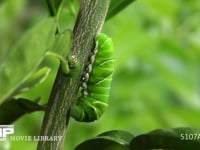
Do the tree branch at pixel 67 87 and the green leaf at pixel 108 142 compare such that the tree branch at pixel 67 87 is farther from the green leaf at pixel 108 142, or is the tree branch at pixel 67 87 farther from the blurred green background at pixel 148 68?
the blurred green background at pixel 148 68

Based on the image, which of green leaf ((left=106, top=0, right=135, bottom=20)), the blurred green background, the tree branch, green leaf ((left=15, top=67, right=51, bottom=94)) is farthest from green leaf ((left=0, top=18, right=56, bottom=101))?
the blurred green background

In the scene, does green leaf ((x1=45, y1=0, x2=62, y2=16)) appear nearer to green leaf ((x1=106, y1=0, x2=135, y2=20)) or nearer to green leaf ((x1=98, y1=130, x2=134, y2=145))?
green leaf ((x1=106, y1=0, x2=135, y2=20))

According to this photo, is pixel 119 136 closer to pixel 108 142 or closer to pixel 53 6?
pixel 108 142

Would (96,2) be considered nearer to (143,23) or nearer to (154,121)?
(154,121)

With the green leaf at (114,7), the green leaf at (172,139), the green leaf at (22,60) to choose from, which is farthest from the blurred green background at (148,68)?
the green leaf at (22,60)

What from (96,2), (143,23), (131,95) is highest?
(143,23)

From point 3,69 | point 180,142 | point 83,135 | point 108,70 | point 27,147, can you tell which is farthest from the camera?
point 83,135

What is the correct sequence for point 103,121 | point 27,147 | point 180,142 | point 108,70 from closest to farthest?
point 180,142, point 108,70, point 27,147, point 103,121

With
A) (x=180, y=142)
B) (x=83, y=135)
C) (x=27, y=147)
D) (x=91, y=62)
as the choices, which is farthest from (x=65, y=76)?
(x=83, y=135)
